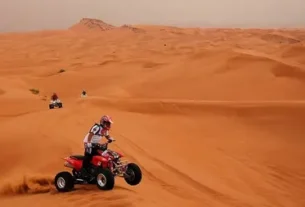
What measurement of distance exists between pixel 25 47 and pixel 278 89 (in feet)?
130

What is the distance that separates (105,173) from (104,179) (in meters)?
0.11

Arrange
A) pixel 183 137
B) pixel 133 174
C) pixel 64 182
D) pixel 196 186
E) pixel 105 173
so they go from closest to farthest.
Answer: pixel 105 173, pixel 133 174, pixel 64 182, pixel 196 186, pixel 183 137

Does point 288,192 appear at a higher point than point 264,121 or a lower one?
lower

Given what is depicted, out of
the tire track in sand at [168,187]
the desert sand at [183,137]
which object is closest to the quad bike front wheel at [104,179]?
the desert sand at [183,137]

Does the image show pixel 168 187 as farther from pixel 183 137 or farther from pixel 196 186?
pixel 183 137

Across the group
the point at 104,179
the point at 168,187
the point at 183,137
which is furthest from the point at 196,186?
the point at 183,137

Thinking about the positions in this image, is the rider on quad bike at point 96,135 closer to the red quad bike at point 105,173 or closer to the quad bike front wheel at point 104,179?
the red quad bike at point 105,173

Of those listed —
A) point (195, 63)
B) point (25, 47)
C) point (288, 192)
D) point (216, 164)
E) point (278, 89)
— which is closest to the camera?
point (288, 192)

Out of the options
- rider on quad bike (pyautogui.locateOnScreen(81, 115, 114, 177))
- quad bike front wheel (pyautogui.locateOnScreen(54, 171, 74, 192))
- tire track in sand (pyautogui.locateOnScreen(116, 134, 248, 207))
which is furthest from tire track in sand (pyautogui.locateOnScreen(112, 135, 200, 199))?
quad bike front wheel (pyautogui.locateOnScreen(54, 171, 74, 192))

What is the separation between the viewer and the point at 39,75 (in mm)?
29750

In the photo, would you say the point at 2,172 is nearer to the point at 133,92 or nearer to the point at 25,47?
the point at 133,92

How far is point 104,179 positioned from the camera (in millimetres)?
6719

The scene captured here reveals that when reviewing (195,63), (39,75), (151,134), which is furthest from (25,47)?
(151,134)

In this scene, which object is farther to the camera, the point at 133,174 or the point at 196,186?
the point at 196,186
